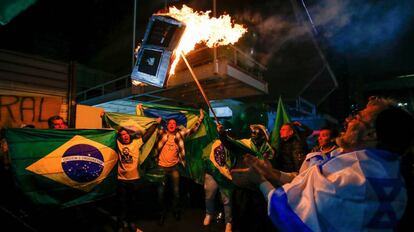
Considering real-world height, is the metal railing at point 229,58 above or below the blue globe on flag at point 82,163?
above

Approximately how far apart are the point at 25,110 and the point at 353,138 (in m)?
8.93

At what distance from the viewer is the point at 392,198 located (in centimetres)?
144

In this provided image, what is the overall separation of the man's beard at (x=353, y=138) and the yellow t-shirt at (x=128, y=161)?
180 inches

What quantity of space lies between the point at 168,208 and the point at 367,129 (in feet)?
18.5

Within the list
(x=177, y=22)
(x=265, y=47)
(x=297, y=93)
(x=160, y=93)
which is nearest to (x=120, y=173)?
(x=177, y=22)

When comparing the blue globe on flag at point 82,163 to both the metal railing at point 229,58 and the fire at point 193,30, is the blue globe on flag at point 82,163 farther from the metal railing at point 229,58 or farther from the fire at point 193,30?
the metal railing at point 229,58

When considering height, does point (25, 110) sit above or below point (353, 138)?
above

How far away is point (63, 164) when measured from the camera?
476 cm

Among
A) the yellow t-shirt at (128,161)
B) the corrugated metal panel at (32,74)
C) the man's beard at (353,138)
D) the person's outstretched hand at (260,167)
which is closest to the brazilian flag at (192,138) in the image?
the yellow t-shirt at (128,161)

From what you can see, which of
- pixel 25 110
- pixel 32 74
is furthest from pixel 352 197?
pixel 32 74

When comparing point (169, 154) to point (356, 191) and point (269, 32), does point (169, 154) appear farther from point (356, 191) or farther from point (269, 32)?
point (269, 32)

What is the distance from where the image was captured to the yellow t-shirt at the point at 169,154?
5879 mm

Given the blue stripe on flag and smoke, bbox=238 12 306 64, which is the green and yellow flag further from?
the blue stripe on flag

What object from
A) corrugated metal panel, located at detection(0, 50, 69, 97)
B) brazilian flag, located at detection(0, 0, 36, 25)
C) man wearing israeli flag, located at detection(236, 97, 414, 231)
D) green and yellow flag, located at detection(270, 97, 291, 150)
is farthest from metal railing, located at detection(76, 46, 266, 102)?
man wearing israeli flag, located at detection(236, 97, 414, 231)
